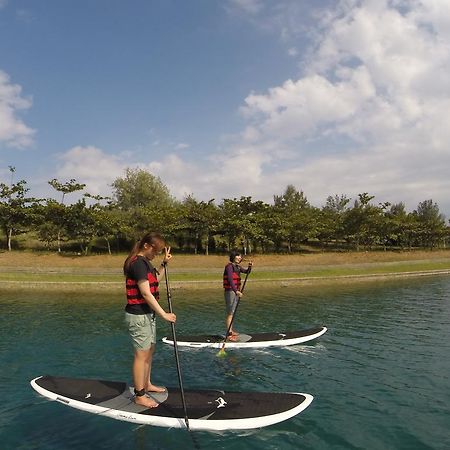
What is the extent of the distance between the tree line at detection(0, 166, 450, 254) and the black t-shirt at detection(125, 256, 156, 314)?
41208mm

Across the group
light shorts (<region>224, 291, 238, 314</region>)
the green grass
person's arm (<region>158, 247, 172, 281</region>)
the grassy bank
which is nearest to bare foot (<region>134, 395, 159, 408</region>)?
person's arm (<region>158, 247, 172, 281</region>)

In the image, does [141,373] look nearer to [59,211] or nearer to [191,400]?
[191,400]

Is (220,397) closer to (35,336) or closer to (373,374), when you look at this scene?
(373,374)

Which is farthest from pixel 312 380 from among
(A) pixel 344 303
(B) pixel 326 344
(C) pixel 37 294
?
(C) pixel 37 294

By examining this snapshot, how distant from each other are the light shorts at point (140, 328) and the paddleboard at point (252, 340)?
20.1 feet

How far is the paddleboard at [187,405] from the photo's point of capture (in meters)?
7.15

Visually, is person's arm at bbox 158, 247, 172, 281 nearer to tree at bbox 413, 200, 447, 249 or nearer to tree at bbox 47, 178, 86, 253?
tree at bbox 47, 178, 86, 253

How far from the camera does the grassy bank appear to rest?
31.7 metres

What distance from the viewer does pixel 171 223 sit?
49.2m

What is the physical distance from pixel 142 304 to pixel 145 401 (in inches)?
82.3

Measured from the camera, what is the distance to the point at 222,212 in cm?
5253

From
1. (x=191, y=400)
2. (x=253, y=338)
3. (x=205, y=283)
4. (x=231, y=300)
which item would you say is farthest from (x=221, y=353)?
(x=205, y=283)

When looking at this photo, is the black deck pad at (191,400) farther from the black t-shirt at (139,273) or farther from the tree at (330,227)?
the tree at (330,227)

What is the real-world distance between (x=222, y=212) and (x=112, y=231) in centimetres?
1496
